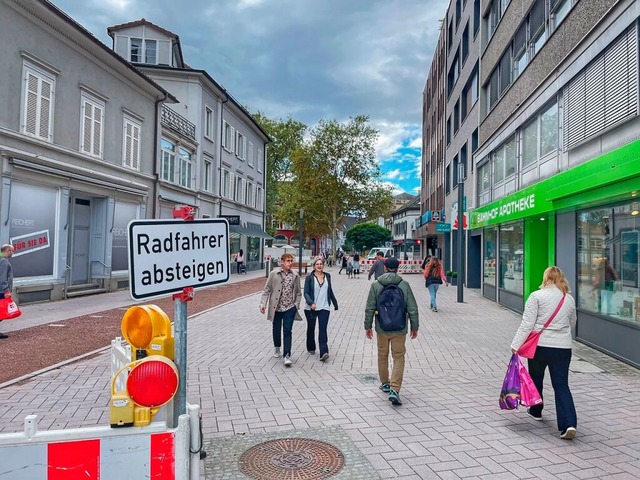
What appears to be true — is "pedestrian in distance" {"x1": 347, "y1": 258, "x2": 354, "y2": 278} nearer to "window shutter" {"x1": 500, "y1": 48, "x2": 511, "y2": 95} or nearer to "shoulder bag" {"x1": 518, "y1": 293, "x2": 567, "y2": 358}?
"window shutter" {"x1": 500, "y1": 48, "x2": 511, "y2": 95}

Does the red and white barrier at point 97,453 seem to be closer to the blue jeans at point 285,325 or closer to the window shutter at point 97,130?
the blue jeans at point 285,325

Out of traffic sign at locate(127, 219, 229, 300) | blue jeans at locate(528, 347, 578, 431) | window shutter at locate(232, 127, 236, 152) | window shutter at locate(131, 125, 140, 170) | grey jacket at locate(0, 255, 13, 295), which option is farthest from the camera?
window shutter at locate(232, 127, 236, 152)

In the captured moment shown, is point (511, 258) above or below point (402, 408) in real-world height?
above

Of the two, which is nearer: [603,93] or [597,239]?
[603,93]

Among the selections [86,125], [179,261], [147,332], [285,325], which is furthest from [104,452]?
[86,125]

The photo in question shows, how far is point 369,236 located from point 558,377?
84.6 m

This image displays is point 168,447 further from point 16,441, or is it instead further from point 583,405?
point 583,405

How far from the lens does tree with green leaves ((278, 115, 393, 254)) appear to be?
46875 mm

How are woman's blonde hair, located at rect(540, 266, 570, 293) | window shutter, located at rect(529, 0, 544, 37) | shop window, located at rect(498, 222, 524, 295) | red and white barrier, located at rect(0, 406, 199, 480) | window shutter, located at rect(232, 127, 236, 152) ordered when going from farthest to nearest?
window shutter, located at rect(232, 127, 236, 152) → shop window, located at rect(498, 222, 524, 295) → window shutter, located at rect(529, 0, 544, 37) → woman's blonde hair, located at rect(540, 266, 570, 293) → red and white barrier, located at rect(0, 406, 199, 480)

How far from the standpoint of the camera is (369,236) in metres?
88.8

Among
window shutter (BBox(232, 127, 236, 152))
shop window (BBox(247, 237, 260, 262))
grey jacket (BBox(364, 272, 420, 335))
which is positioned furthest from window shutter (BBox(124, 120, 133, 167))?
shop window (BBox(247, 237, 260, 262))

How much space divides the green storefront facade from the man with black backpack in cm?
361

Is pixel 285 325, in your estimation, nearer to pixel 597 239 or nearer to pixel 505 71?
pixel 597 239

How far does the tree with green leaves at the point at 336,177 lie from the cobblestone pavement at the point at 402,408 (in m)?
39.5
